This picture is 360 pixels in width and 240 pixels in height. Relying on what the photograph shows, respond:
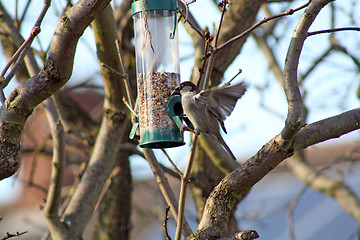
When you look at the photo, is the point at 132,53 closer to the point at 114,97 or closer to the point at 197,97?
the point at 114,97

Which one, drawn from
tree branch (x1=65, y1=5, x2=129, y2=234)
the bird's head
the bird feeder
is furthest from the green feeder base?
tree branch (x1=65, y1=5, x2=129, y2=234)

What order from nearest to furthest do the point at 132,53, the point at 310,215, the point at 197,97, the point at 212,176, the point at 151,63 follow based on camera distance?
the point at 197,97 → the point at 151,63 → the point at 212,176 → the point at 132,53 → the point at 310,215

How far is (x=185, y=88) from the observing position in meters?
3.88

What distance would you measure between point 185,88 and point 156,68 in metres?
0.43

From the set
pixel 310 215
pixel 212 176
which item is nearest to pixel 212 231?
pixel 212 176

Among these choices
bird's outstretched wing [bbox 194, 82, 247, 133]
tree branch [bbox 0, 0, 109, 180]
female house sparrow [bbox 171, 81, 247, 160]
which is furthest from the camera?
female house sparrow [bbox 171, 81, 247, 160]

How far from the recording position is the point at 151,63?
4191 mm

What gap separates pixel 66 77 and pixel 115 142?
2.41m

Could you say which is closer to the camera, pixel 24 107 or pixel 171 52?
pixel 24 107

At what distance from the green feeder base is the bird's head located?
31 centimetres

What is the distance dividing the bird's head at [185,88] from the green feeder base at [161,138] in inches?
12.0

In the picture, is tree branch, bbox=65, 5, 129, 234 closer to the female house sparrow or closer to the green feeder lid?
the green feeder lid

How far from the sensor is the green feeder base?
3939 millimetres

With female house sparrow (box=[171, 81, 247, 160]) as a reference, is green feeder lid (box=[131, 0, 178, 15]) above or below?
above
